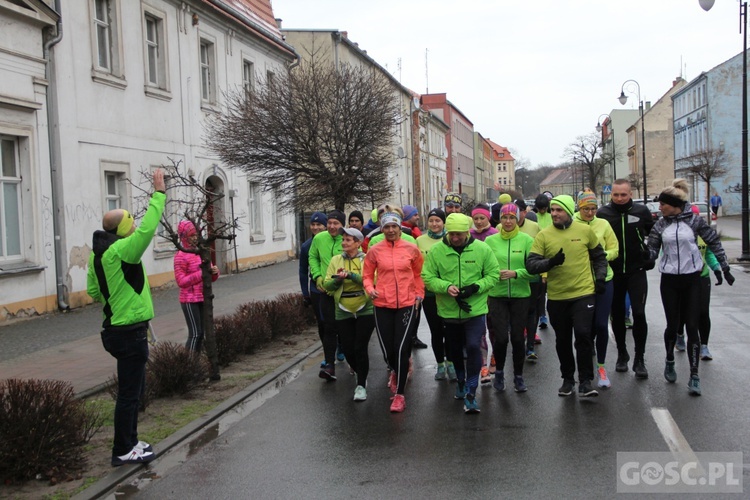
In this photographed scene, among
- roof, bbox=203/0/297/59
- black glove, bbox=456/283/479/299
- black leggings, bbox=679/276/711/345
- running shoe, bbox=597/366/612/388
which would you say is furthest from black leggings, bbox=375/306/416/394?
roof, bbox=203/0/297/59

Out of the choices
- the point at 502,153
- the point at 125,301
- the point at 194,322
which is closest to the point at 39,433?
the point at 125,301

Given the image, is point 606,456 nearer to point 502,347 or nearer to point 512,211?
point 502,347

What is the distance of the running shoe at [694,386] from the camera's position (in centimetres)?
704

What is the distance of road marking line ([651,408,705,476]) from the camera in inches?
209

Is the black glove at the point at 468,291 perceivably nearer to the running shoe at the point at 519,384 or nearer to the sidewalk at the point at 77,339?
the running shoe at the point at 519,384

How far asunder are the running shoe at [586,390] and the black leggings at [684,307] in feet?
3.16

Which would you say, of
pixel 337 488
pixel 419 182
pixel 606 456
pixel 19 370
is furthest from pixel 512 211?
pixel 419 182

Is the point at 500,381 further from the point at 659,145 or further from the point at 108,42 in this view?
the point at 659,145

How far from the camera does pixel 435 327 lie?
313 inches

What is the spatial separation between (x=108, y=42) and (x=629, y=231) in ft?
43.5

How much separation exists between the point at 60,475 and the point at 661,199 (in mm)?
5842

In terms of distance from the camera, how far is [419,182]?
5653cm

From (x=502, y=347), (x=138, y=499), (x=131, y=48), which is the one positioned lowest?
(x=138, y=499)

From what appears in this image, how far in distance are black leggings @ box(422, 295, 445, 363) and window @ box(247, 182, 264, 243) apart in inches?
688
